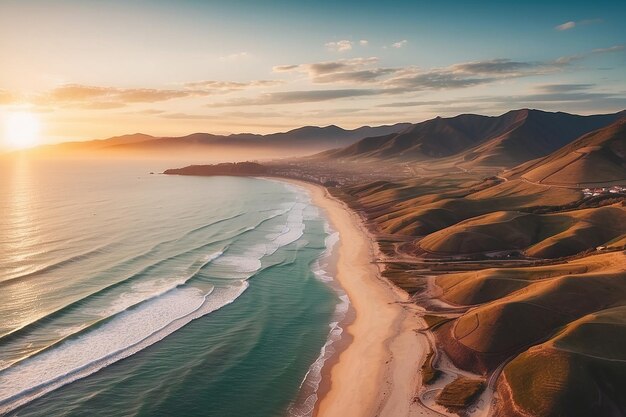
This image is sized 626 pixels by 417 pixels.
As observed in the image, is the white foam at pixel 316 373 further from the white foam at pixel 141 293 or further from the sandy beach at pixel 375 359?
the white foam at pixel 141 293

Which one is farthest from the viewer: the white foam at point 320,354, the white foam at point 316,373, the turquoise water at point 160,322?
the turquoise water at point 160,322

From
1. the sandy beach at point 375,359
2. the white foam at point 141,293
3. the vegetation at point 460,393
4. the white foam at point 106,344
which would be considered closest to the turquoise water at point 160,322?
the white foam at point 106,344

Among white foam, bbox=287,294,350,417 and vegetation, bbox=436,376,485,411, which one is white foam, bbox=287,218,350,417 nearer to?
white foam, bbox=287,294,350,417

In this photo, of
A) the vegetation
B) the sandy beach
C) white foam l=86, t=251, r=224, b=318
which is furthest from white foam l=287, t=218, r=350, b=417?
white foam l=86, t=251, r=224, b=318

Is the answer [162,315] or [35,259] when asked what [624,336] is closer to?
[162,315]

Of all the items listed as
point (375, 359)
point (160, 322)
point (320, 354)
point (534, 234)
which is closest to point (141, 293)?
point (160, 322)

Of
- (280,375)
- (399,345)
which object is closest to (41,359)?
(280,375)
